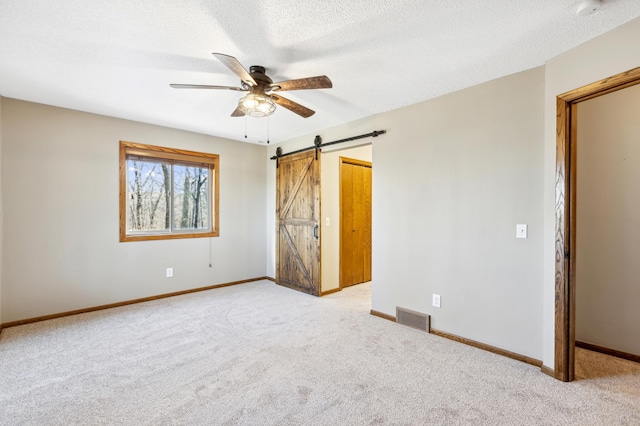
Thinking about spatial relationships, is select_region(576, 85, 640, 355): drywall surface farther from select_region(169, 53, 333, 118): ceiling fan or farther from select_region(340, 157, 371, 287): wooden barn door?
select_region(340, 157, 371, 287): wooden barn door

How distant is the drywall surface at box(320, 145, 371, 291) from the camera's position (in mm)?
4660

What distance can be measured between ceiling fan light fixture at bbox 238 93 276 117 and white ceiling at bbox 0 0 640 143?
0.27 meters

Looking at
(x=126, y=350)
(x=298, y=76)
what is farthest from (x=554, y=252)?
(x=126, y=350)

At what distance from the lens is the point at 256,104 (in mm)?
2451

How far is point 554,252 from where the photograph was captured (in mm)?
2307

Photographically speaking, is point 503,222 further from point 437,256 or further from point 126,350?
point 126,350

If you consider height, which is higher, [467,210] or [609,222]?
[467,210]

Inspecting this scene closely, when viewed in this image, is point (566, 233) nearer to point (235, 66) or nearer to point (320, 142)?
point (235, 66)

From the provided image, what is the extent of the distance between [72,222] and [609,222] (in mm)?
5778

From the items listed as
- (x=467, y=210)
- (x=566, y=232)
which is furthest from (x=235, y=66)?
(x=566, y=232)

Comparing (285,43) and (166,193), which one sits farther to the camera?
(166,193)

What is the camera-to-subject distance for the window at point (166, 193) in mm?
4207

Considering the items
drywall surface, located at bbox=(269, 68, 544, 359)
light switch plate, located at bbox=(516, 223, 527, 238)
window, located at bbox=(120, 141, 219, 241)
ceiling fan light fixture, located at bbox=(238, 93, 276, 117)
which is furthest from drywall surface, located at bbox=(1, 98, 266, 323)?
light switch plate, located at bbox=(516, 223, 527, 238)

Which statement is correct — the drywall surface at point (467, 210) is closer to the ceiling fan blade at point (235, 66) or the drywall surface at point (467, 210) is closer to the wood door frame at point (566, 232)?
the wood door frame at point (566, 232)
